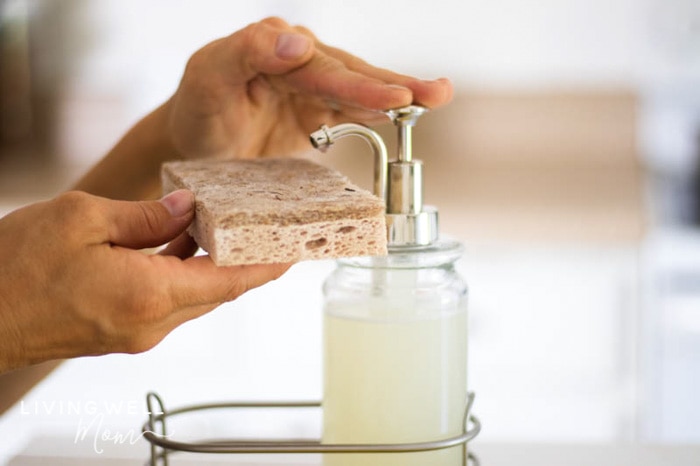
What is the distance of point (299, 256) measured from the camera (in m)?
0.45

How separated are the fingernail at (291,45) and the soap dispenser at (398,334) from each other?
144 millimetres

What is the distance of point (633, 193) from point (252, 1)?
1192 mm

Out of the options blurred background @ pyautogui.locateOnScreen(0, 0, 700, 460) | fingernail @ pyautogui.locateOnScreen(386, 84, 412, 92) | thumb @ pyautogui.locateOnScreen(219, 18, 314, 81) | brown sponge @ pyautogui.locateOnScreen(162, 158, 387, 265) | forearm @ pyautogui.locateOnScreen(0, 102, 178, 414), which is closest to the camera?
brown sponge @ pyautogui.locateOnScreen(162, 158, 387, 265)

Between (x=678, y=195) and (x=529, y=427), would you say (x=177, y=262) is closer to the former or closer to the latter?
(x=529, y=427)

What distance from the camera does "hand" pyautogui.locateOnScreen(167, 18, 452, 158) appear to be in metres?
0.61

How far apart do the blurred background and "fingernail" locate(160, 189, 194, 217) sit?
4.71ft

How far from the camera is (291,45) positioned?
0.67 meters

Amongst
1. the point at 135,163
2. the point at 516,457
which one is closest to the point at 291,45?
the point at 135,163

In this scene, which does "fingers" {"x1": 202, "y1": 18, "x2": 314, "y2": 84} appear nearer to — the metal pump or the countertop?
the metal pump

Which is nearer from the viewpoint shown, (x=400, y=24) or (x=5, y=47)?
(x=400, y=24)

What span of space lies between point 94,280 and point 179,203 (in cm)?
6

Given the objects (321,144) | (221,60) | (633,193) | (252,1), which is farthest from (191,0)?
(321,144)

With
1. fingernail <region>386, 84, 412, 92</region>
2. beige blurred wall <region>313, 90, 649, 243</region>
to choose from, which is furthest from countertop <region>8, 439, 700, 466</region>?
beige blurred wall <region>313, 90, 649, 243</region>

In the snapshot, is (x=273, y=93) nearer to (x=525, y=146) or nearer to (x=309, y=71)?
(x=309, y=71)
